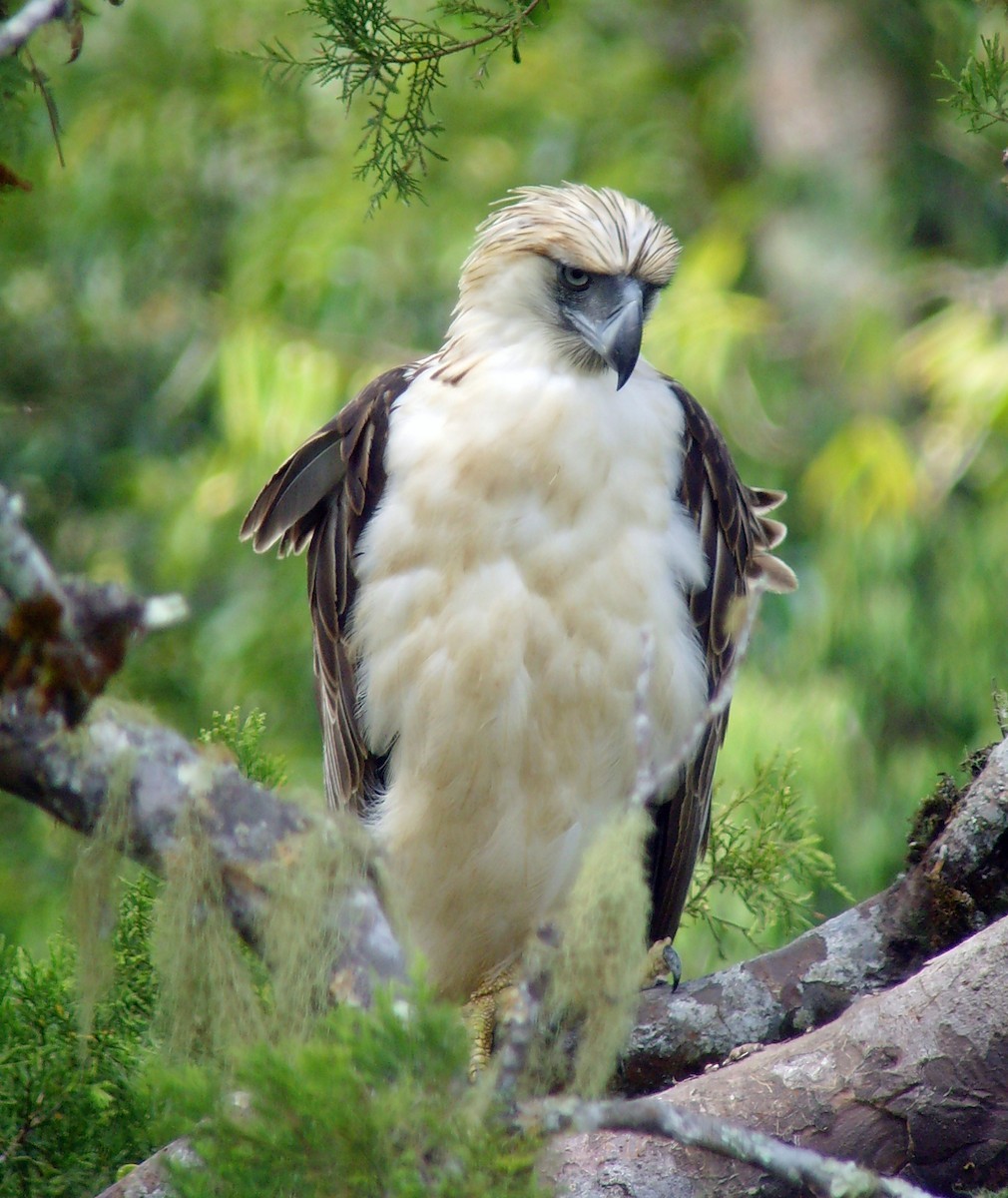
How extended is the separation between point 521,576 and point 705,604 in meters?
0.44

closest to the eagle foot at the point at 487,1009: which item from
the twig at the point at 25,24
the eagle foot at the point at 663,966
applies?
the eagle foot at the point at 663,966

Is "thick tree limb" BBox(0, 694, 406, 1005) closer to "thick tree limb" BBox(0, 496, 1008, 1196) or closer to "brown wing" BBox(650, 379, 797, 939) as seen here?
"thick tree limb" BBox(0, 496, 1008, 1196)

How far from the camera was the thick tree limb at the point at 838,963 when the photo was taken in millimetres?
2574

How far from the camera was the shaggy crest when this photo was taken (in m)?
3.09

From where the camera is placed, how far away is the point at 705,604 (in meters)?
3.08

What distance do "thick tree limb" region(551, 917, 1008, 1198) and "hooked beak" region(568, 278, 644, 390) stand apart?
129 centimetres

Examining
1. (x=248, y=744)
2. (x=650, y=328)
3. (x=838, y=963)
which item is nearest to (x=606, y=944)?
(x=248, y=744)

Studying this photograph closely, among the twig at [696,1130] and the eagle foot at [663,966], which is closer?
the twig at [696,1130]

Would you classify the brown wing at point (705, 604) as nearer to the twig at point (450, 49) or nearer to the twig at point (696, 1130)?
the twig at point (450, 49)

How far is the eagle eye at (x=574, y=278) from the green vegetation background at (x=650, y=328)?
8.25 ft

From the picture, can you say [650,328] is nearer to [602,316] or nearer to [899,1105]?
[602,316]

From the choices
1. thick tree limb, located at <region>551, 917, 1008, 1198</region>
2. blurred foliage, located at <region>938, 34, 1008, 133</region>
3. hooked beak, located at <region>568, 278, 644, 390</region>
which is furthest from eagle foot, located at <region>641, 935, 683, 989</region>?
blurred foliage, located at <region>938, 34, 1008, 133</region>

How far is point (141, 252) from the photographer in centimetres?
920

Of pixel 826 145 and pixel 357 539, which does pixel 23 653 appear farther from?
pixel 826 145
